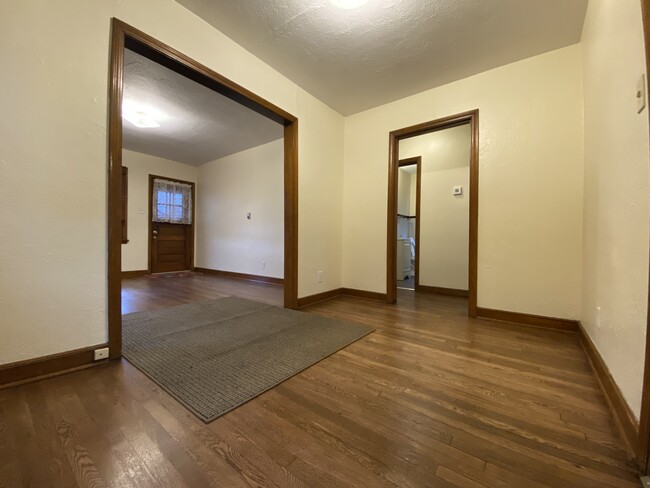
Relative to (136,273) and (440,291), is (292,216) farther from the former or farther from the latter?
(136,273)

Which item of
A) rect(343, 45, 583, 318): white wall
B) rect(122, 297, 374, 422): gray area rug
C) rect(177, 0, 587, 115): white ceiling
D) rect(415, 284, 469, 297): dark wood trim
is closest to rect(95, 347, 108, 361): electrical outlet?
rect(122, 297, 374, 422): gray area rug

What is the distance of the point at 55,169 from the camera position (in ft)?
4.43

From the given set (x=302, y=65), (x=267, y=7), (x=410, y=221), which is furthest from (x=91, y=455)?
(x=410, y=221)

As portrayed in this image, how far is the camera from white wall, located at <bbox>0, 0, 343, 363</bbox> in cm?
123

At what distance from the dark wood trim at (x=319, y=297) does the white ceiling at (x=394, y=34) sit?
8.09ft

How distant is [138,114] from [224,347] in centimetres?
352

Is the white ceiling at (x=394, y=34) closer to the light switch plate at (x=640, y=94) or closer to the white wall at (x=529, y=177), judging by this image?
the white wall at (x=529, y=177)

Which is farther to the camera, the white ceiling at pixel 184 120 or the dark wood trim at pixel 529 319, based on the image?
the white ceiling at pixel 184 120

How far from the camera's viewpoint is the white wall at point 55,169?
1233 mm

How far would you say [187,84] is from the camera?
2.79 meters

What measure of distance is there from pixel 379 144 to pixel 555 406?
9.60ft

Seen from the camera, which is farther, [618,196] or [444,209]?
[444,209]

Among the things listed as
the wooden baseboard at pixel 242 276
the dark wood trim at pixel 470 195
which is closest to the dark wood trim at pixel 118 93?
the dark wood trim at pixel 470 195

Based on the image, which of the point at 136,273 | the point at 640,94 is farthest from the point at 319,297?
the point at 136,273
